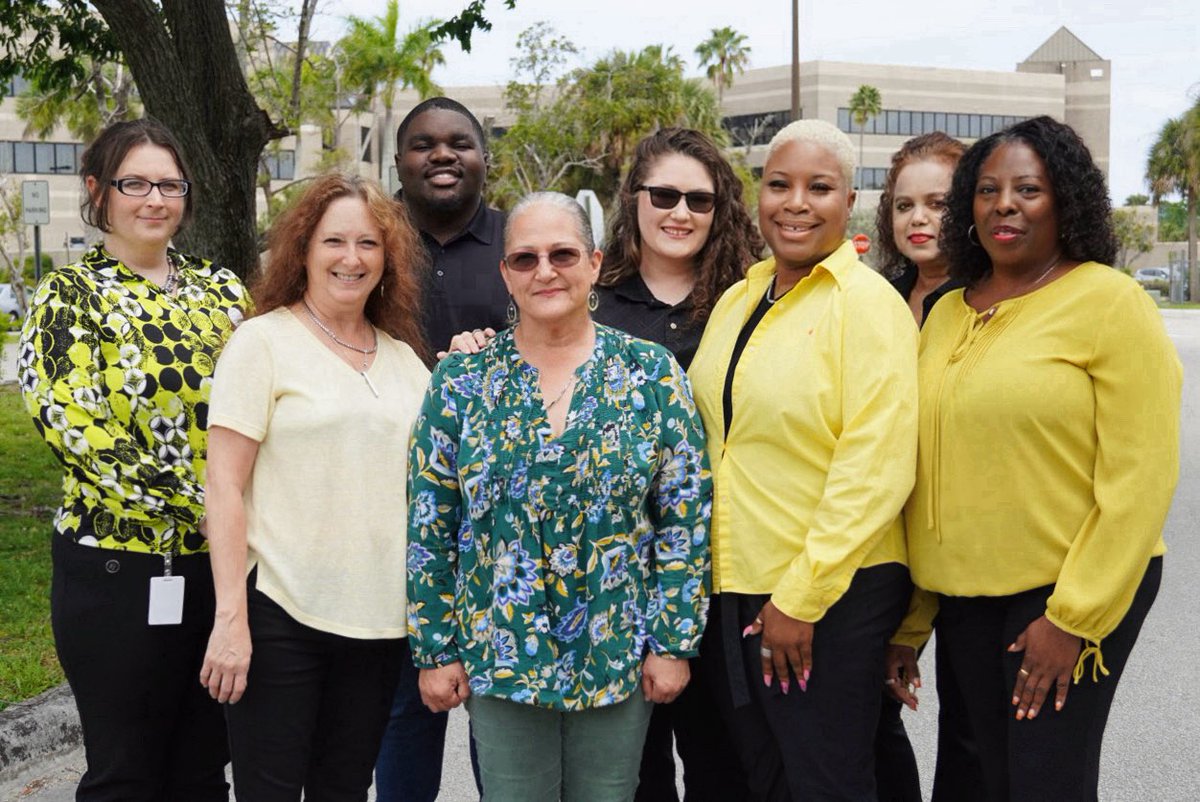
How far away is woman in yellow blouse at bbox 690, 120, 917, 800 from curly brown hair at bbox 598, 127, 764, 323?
1.73 feet

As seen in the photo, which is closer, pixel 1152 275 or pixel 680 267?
pixel 680 267

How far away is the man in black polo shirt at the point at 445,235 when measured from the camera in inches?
161

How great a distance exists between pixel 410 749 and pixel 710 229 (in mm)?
2064

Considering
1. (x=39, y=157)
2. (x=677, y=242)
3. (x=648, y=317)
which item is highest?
(x=39, y=157)

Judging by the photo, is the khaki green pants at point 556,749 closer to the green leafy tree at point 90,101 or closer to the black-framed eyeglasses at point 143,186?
the black-framed eyeglasses at point 143,186

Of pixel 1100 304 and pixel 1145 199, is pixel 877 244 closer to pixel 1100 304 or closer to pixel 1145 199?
pixel 1100 304

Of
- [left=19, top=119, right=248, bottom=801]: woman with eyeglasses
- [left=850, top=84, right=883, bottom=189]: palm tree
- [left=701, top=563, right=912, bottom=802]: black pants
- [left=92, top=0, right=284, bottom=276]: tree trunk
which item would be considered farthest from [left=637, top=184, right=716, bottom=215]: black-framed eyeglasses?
[left=850, top=84, right=883, bottom=189]: palm tree

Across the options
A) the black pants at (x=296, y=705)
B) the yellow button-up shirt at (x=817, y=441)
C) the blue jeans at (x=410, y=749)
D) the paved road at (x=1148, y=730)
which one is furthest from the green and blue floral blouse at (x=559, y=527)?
the paved road at (x=1148, y=730)

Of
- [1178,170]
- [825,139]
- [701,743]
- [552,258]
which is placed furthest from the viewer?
[1178,170]

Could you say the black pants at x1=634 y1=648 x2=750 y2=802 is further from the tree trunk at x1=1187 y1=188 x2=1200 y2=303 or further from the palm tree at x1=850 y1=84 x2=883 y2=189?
the palm tree at x1=850 y1=84 x2=883 y2=189

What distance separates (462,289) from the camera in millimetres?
4227

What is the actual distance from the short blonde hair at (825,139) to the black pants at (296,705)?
1.76 metres

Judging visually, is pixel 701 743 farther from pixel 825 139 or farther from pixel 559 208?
pixel 825 139

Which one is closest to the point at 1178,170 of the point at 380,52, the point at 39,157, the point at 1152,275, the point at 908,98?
the point at 1152,275
